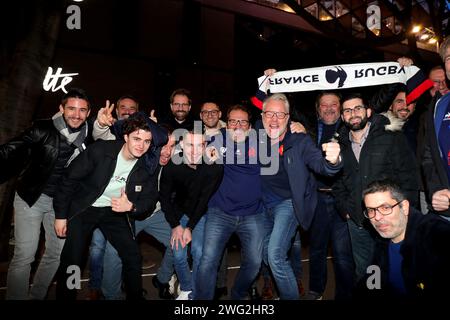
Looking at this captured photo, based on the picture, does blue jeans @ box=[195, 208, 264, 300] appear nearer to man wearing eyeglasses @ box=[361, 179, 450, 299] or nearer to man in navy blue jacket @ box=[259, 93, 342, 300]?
man in navy blue jacket @ box=[259, 93, 342, 300]

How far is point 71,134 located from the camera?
359 centimetres

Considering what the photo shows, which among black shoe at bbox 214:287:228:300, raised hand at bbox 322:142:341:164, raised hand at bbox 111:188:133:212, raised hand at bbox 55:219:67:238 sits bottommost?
black shoe at bbox 214:287:228:300

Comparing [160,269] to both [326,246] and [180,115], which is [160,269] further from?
[180,115]

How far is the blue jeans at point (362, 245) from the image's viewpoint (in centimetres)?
356

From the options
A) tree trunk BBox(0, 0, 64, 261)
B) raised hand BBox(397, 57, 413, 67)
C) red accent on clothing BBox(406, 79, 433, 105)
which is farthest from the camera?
tree trunk BBox(0, 0, 64, 261)

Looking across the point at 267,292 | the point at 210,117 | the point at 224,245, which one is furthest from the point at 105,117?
the point at 267,292

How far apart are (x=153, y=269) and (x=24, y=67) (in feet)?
12.1

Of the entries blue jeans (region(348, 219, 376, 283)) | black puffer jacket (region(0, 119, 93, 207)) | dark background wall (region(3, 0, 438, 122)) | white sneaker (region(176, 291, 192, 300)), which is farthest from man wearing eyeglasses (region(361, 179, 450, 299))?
dark background wall (region(3, 0, 438, 122))

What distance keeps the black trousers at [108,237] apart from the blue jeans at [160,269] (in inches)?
16.2

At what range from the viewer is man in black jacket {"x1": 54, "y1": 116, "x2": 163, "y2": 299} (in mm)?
3205

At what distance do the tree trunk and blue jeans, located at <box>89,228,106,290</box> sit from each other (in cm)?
201

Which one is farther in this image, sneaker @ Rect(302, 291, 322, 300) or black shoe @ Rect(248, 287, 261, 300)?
black shoe @ Rect(248, 287, 261, 300)

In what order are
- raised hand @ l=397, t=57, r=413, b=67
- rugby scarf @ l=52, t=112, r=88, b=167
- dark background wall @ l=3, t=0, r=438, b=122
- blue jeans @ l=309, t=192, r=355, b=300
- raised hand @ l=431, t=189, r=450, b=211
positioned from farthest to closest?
dark background wall @ l=3, t=0, r=438, b=122, raised hand @ l=397, t=57, r=413, b=67, blue jeans @ l=309, t=192, r=355, b=300, rugby scarf @ l=52, t=112, r=88, b=167, raised hand @ l=431, t=189, r=450, b=211
